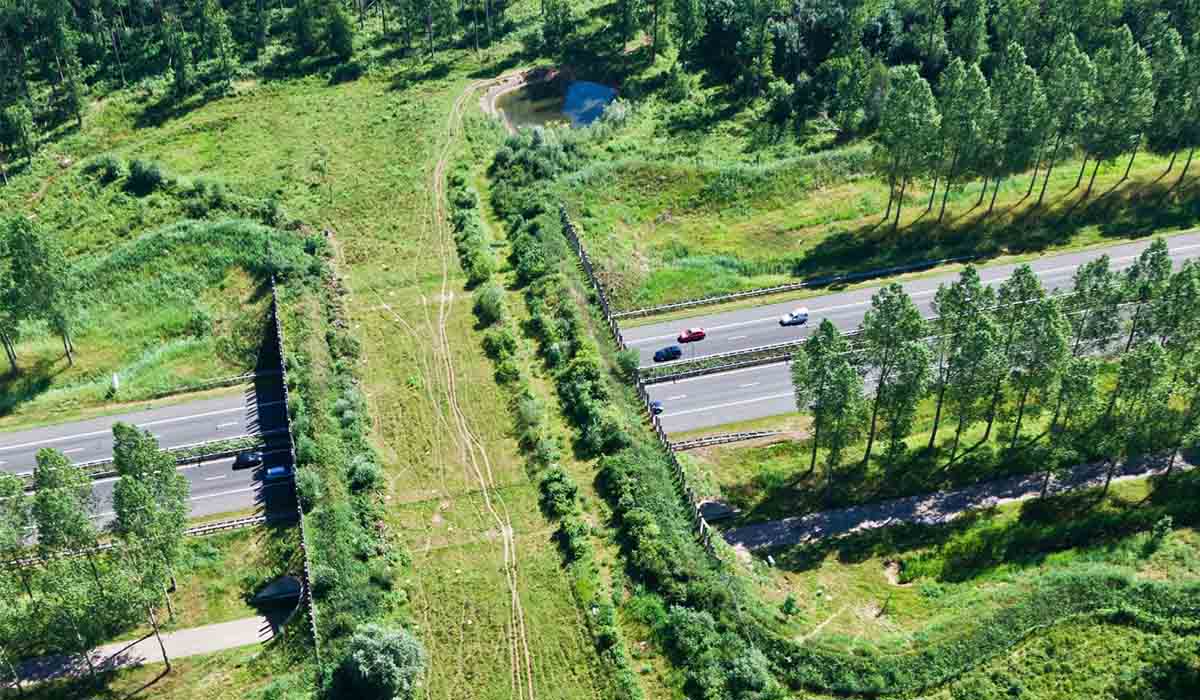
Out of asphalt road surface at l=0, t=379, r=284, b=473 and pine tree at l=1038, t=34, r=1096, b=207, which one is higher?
pine tree at l=1038, t=34, r=1096, b=207

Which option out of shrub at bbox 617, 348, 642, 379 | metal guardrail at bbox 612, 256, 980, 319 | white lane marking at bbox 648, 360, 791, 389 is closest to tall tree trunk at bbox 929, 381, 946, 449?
white lane marking at bbox 648, 360, 791, 389

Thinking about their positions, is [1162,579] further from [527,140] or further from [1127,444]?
[527,140]

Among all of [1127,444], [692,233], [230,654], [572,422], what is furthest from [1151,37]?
[230,654]

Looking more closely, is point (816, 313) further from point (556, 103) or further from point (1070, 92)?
point (556, 103)

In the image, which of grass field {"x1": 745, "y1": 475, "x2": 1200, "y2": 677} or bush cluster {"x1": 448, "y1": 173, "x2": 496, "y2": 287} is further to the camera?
bush cluster {"x1": 448, "y1": 173, "x2": 496, "y2": 287}

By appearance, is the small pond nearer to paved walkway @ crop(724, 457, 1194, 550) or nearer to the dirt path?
the dirt path

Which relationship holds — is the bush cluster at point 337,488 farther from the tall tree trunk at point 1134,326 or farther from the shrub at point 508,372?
the tall tree trunk at point 1134,326

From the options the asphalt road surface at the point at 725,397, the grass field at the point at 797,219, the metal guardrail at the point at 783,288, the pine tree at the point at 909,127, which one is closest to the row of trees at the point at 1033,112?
the pine tree at the point at 909,127

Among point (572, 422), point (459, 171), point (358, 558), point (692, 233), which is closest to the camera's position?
point (358, 558)

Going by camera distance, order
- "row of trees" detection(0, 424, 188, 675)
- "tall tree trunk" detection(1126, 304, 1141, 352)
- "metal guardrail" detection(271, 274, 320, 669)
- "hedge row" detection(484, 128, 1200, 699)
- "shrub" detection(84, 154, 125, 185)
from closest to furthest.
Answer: "hedge row" detection(484, 128, 1200, 699) → "row of trees" detection(0, 424, 188, 675) → "metal guardrail" detection(271, 274, 320, 669) → "tall tree trunk" detection(1126, 304, 1141, 352) → "shrub" detection(84, 154, 125, 185)
